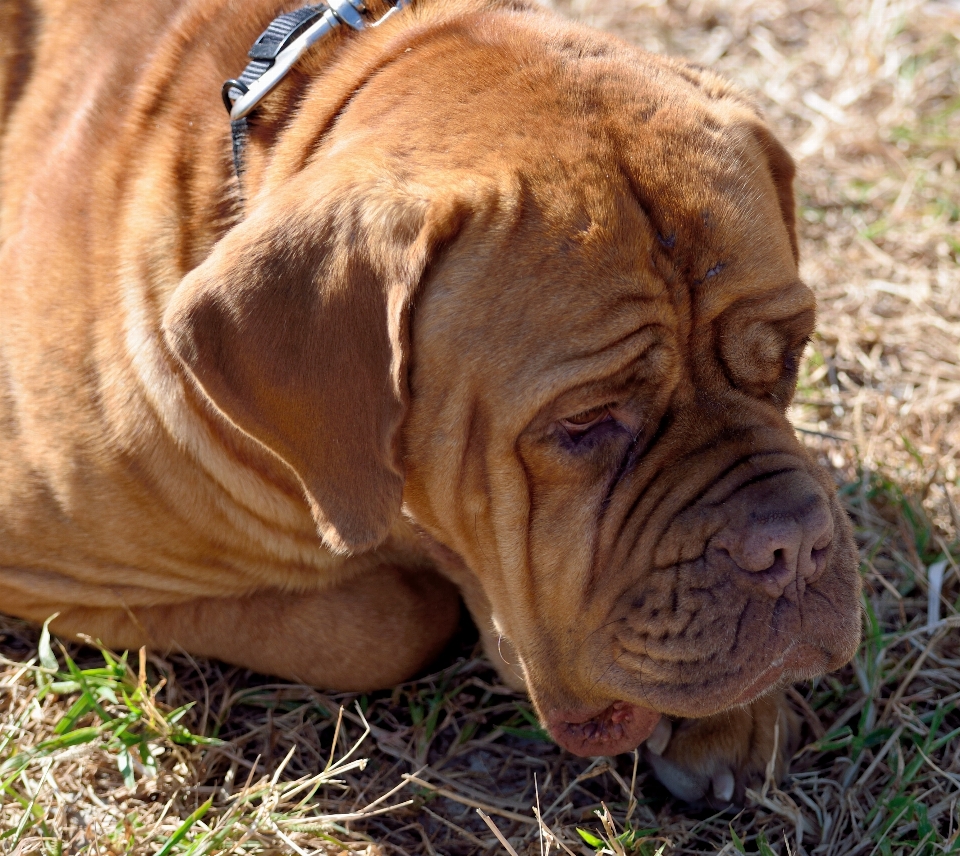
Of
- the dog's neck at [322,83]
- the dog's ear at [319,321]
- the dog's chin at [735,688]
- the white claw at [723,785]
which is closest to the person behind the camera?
the dog's ear at [319,321]

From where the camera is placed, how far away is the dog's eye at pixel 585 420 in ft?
7.70

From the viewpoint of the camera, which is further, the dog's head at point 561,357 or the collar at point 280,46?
the collar at point 280,46

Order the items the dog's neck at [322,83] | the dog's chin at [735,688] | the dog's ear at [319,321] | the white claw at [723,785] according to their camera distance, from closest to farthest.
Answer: the dog's ear at [319,321]
the dog's chin at [735,688]
the dog's neck at [322,83]
the white claw at [723,785]

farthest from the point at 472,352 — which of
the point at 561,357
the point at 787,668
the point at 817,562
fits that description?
the point at 787,668

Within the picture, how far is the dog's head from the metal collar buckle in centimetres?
26

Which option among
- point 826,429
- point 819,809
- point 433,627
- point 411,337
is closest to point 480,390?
point 411,337

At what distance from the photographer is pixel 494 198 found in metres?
2.29

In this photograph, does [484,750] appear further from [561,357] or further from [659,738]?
[561,357]

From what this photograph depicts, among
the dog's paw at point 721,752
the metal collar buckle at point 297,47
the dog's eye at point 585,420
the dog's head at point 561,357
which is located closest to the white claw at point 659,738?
the dog's paw at point 721,752

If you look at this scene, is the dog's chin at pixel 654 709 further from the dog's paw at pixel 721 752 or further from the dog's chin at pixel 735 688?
the dog's paw at pixel 721 752

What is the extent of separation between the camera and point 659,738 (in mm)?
2908

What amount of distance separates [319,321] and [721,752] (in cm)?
145

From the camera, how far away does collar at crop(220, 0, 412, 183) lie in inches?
106

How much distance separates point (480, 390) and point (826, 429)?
6.42 feet
